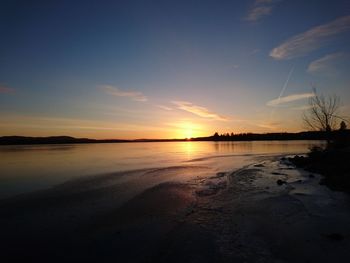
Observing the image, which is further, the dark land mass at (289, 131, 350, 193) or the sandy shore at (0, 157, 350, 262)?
the dark land mass at (289, 131, 350, 193)

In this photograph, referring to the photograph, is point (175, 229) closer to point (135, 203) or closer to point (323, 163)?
point (135, 203)

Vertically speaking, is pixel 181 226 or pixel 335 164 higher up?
pixel 335 164

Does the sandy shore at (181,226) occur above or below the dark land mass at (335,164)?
below

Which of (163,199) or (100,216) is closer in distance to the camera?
(100,216)

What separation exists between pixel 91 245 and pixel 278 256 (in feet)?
17.4

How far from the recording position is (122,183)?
780 inches

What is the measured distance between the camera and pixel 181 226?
9938 millimetres

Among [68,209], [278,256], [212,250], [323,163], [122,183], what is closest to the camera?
[278,256]

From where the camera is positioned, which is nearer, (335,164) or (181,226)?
(181,226)

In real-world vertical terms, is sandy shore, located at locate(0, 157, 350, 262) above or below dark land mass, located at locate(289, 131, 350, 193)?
below

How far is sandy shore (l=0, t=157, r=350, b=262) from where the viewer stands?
751cm

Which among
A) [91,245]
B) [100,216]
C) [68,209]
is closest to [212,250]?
[91,245]

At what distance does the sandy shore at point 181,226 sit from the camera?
751cm

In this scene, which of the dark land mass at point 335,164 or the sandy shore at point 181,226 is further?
the dark land mass at point 335,164
